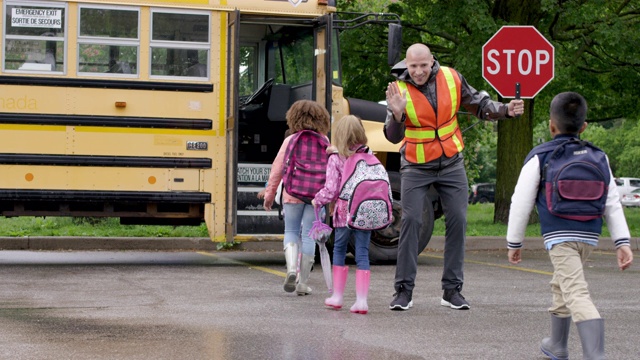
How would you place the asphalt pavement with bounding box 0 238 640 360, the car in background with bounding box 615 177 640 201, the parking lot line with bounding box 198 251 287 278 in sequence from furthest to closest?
the car in background with bounding box 615 177 640 201 < the parking lot line with bounding box 198 251 287 278 < the asphalt pavement with bounding box 0 238 640 360

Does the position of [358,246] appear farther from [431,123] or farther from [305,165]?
[305,165]

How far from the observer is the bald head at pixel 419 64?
7.17m

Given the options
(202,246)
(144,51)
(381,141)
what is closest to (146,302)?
(144,51)

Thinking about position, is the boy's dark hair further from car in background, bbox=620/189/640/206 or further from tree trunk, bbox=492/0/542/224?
car in background, bbox=620/189/640/206

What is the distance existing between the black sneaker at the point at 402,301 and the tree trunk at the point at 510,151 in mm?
10859

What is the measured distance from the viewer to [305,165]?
26.7 ft

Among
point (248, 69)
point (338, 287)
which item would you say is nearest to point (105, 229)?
point (248, 69)

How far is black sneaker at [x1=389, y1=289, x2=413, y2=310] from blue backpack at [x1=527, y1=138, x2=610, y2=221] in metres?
2.32

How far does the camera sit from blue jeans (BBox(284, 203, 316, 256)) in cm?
812

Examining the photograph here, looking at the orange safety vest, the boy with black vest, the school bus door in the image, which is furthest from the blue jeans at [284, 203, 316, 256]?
the boy with black vest

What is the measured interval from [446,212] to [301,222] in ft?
4.32

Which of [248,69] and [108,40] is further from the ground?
[108,40]

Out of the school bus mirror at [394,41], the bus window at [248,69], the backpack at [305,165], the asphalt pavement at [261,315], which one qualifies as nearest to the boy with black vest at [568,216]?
the asphalt pavement at [261,315]

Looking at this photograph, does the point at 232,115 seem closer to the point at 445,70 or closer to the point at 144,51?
the point at 144,51
